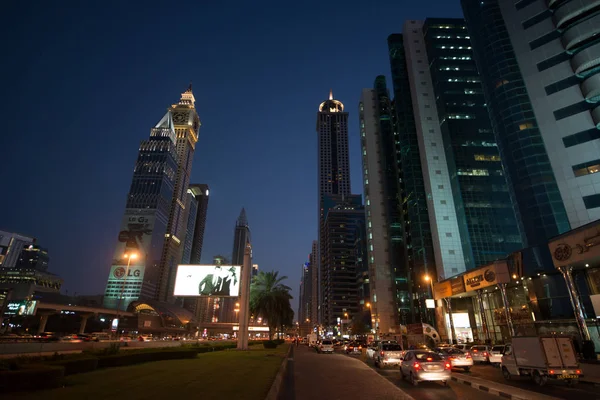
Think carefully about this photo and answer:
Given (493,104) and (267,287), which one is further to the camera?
(493,104)

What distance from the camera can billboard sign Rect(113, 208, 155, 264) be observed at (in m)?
187

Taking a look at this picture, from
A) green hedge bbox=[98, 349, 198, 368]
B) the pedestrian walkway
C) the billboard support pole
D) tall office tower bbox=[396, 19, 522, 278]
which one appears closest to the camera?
the pedestrian walkway

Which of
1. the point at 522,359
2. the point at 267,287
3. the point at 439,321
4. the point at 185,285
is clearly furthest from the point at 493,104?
the point at 185,285

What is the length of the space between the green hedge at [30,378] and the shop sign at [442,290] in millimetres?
52901

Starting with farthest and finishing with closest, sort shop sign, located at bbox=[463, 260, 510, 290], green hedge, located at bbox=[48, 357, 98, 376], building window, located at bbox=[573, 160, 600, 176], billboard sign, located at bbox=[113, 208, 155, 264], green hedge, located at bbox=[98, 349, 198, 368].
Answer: billboard sign, located at bbox=[113, 208, 155, 264], building window, located at bbox=[573, 160, 600, 176], shop sign, located at bbox=[463, 260, 510, 290], green hedge, located at bbox=[98, 349, 198, 368], green hedge, located at bbox=[48, 357, 98, 376]

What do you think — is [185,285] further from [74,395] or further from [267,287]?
[74,395]

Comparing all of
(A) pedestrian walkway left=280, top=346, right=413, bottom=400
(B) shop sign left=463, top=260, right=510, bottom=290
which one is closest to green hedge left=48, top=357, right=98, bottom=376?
(A) pedestrian walkway left=280, top=346, right=413, bottom=400

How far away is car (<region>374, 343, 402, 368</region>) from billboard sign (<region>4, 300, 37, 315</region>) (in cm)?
11501

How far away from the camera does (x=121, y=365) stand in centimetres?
2022

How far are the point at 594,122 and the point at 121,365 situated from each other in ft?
219

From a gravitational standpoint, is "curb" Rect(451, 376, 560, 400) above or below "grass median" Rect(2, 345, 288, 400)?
below

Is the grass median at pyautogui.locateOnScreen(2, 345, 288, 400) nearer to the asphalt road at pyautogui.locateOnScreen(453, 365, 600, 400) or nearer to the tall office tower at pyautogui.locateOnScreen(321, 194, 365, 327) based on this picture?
the asphalt road at pyautogui.locateOnScreen(453, 365, 600, 400)

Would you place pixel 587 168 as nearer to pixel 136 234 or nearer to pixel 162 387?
pixel 162 387

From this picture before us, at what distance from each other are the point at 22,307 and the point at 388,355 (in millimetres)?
121591
